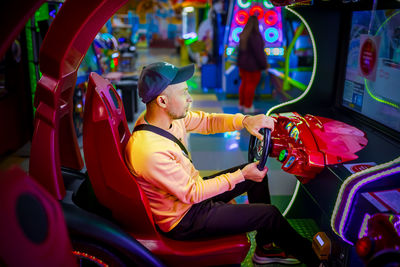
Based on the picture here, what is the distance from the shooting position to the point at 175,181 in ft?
5.34

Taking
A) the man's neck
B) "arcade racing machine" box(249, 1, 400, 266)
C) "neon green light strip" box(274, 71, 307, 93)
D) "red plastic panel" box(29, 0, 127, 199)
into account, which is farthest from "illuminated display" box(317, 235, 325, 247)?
"neon green light strip" box(274, 71, 307, 93)

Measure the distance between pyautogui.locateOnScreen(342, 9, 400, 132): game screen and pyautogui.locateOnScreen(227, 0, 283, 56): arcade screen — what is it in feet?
14.0

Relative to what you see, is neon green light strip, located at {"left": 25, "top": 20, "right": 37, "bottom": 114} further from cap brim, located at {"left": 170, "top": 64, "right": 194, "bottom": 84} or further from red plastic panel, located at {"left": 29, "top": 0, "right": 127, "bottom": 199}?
cap brim, located at {"left": 170, "top": 64, "right": 194, "bottom": 84}

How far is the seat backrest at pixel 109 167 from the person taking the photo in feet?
5.16

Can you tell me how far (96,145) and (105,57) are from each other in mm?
6255

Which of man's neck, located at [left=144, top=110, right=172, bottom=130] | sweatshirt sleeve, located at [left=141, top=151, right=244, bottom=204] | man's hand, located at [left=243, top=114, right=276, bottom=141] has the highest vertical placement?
man's neck, located at [left=144, top=110, right=172, bottom=130]

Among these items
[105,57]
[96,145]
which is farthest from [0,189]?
[105,57]

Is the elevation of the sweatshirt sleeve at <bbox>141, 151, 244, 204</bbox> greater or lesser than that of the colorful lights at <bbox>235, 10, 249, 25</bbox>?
lesser

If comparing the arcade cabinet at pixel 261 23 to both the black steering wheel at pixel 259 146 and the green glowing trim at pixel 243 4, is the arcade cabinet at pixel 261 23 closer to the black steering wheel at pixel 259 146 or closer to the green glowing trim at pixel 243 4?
the green glowing trim at pixel 243 4

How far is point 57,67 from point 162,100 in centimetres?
46

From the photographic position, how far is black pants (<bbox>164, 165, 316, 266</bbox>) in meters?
1.76

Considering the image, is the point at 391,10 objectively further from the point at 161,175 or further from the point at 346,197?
the point at 161,175

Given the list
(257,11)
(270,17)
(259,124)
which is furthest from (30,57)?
(270,17)

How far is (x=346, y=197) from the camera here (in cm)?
149
